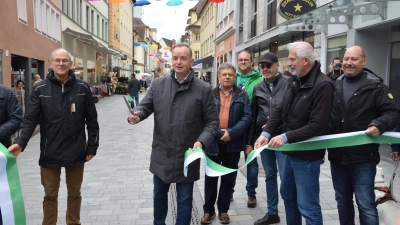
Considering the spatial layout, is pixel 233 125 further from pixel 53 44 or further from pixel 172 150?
pixel 53 44

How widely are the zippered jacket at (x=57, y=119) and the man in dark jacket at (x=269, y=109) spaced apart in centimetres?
198

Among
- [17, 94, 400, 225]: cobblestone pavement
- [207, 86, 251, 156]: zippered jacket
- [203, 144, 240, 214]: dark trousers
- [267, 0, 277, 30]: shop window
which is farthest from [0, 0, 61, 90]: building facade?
[207, 86, 251, 156]: zippered jacket

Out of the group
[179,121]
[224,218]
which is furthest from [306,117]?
[224,218]

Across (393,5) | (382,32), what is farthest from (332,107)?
(382,32)

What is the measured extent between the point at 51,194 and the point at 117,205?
156 cm

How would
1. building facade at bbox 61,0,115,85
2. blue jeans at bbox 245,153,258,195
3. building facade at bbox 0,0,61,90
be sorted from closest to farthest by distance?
blue jeans at bbox 245,153,258,195 < building facade at bbox 0,0,61,90 < building facade at bbox 61,0,115,85

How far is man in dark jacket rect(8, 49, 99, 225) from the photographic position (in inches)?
148

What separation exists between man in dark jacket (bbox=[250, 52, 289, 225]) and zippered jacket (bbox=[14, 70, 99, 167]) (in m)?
1.98

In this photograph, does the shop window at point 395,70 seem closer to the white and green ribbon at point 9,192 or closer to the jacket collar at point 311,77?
the jacket collar at point 311,77

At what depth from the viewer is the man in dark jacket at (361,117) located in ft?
11.2

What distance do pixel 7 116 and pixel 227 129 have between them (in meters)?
2.25

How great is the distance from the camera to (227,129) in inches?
173

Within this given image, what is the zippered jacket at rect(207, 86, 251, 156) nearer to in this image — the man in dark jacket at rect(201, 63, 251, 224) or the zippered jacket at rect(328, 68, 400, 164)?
the man in dark jacket at rect(201, 63, 251, 224)

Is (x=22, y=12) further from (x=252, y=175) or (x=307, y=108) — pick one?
(x=307, y=108)
